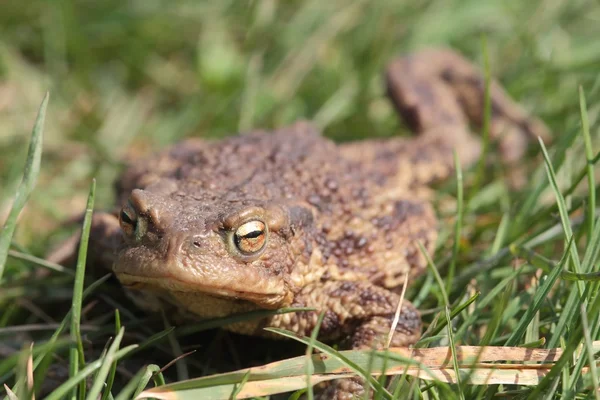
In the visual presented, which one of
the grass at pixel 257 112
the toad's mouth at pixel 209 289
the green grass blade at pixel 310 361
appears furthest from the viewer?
the grass at pixel 257 112

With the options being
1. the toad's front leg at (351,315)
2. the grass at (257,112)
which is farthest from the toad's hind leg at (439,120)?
the toad's front leg at (351,315)

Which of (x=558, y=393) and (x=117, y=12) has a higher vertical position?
(x=117, y=12)

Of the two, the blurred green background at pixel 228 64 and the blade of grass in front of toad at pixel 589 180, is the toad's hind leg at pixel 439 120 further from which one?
the blade of grass in front of toad at pixel 589 180

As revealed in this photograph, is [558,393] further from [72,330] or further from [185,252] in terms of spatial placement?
[72,330]

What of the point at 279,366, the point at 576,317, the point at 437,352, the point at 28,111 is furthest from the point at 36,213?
the point at 576,317

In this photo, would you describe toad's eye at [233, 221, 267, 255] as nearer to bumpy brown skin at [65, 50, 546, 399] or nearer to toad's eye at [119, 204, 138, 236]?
bumpy brown skin at [65, 50, 546, 399]

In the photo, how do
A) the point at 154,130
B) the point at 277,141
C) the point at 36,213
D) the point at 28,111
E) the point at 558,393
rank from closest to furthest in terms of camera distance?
the point at 558,393, the point at 277,141, the point at 36,213, the point at 28,111, the point at 154,130

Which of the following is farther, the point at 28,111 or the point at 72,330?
the point at 28,111
